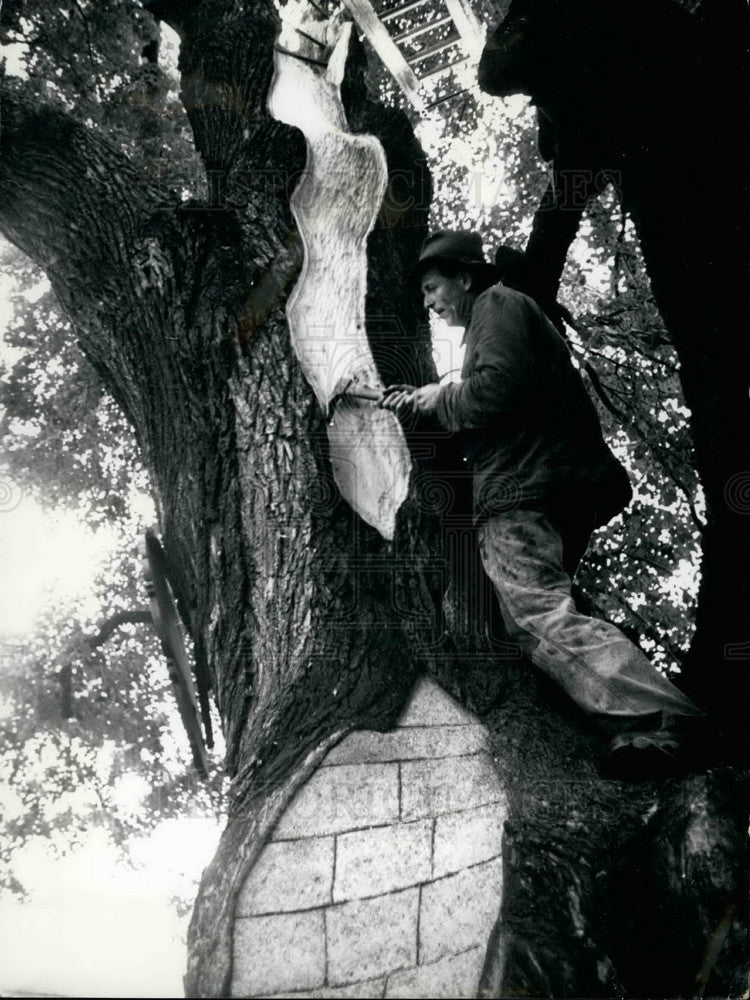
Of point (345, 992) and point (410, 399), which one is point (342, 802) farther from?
point (410, 399)

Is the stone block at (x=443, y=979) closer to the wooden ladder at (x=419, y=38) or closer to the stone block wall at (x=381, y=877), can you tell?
the stone block wall at (x=381, y=877)

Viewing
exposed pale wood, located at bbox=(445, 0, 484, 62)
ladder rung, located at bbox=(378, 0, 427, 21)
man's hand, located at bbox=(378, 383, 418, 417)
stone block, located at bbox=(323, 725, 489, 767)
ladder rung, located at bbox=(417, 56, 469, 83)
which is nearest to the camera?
stone block, located at bbox=(323, 725, 489, 767)

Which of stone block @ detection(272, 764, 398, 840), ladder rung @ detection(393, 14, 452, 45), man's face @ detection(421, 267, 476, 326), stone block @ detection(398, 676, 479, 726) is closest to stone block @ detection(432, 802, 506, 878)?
stone block @ detection(272, 764, 398, 840)

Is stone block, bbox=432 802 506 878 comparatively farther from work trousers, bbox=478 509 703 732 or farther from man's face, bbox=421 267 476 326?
man's face, bbox=421 267 476 326

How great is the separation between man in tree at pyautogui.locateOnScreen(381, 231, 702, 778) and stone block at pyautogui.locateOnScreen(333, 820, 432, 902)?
50 centimetres

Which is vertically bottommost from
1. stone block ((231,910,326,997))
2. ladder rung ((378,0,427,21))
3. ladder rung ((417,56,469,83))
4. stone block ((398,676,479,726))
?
stone block ((231,910,326,997))

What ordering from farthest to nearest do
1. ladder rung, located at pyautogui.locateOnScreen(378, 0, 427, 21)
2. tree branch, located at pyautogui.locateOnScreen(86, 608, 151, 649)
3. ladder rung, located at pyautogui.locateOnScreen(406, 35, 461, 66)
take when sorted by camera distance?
tree branch, located at pyautogui.locateOnScreen(86, 608, 151, 649) < ladder rung, located at pyautogui.locateOnScreen(406, 35, 461, 66) < ladder rung, located at pyautogui.locateOnScreen(378, 0, 427, 21)

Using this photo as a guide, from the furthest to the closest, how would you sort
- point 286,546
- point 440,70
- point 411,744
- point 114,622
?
point 114,622, point 440,70, point 286,546, point 411,744

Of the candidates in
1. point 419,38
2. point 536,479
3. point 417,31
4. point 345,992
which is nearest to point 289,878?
point 345,992

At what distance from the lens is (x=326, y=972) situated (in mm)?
1732

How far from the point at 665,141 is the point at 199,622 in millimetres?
2815

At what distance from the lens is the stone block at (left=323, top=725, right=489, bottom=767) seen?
6.66 feet

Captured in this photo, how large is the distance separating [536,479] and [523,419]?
0.20 meters

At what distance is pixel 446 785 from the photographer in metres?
1.99
